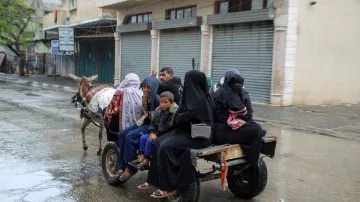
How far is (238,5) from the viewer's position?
16359 millimetres

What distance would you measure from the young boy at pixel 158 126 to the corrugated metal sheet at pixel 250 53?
1067 cm

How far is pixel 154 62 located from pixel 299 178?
15.6 metres

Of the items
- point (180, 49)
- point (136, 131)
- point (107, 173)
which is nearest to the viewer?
point (136, 131)

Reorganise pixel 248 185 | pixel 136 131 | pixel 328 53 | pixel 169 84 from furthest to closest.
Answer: pixel 328 53 < pixel 169 84 < pixel 136 131 < pixel 248 185

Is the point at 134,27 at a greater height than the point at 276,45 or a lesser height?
greater

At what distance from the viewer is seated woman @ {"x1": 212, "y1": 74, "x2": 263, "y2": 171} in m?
4.50

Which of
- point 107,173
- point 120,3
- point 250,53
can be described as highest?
point 120,3

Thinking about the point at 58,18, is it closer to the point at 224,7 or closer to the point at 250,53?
the point at 224,7

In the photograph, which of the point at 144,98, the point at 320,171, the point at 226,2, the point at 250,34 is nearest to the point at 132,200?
the point at 144,98

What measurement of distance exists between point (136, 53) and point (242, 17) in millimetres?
8758

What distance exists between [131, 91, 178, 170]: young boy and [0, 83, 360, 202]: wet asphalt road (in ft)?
1.72

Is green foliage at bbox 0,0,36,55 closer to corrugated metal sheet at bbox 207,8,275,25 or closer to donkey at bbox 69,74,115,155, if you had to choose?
corrugated metal sheet at bbox 207,8,275,25

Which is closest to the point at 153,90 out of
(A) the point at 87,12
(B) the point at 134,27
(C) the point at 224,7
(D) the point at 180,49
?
(C) the point at 224,7

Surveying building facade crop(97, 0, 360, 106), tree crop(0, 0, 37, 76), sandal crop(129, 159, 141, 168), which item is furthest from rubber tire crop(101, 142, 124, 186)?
tree crop(0, 0, 37, 76)
